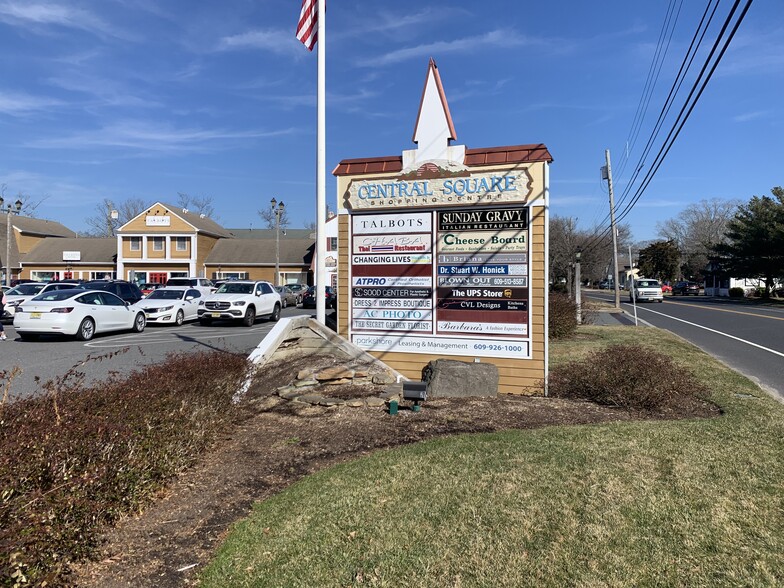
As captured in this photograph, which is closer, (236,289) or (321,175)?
(321,175)

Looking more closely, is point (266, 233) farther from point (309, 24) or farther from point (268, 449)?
point (268, 449)

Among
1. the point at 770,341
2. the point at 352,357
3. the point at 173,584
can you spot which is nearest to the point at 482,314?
the point at 352,357

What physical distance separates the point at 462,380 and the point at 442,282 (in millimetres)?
1724

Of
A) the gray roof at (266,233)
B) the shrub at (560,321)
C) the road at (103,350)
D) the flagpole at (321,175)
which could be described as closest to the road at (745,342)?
the shrub at (560,321)

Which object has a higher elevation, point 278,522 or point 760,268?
point 760,268

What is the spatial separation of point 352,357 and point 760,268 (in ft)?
162

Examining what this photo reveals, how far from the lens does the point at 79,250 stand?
55531 mm

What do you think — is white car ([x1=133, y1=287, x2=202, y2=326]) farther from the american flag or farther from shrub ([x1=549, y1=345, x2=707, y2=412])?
shrub ([x1=549, y1=345, x2=707, y2=412])

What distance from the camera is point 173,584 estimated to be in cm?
303

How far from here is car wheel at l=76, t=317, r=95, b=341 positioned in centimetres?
1468

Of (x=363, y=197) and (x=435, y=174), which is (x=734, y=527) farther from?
(x=363, y=197)

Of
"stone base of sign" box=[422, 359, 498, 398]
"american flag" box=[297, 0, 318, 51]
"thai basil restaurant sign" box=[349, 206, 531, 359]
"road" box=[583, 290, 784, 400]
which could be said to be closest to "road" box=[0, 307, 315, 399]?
"thai basil restaurant sign" box=[349, 206, 531, 359]

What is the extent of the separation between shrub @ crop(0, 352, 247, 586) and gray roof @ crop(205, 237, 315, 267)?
159 feet

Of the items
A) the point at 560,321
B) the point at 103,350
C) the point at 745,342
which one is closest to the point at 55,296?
the point at 103,350
